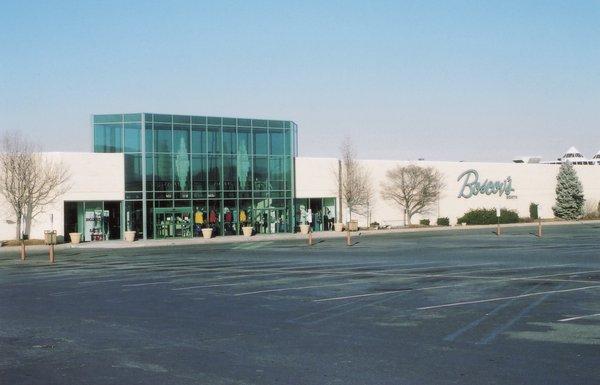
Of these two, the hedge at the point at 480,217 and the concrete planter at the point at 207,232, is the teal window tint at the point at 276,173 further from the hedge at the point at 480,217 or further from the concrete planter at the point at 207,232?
the hedge at the point at 480,217

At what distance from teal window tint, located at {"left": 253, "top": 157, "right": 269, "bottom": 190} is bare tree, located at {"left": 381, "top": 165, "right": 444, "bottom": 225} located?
12792 mm

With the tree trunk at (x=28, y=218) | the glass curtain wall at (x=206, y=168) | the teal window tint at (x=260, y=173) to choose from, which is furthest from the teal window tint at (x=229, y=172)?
the tree trunk at (x=28, y=218)

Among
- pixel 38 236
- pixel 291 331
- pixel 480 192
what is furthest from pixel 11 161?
pixel 480 192

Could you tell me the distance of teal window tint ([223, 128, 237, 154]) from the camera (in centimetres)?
5200

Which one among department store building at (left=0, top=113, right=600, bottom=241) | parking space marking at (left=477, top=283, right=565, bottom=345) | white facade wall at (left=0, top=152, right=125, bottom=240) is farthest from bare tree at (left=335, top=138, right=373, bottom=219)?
parking space marking at (left=477, top=283, right=565, bottom=345)

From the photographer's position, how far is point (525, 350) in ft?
34.8

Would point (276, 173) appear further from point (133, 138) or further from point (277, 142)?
point (133, 138)

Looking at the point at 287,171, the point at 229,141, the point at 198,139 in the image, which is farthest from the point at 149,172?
the point at 287,171

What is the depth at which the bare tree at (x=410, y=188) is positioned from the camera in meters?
61.3

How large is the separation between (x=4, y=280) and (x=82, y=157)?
2593cm

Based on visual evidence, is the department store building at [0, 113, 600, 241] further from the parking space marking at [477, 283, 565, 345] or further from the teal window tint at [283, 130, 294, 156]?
the parking space marking at [477, 283, 565, 345]

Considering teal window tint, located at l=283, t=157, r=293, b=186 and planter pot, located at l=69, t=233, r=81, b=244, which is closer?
planter pot, located at l=69, t=233, r=81, b=244

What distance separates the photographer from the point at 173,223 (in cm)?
4972

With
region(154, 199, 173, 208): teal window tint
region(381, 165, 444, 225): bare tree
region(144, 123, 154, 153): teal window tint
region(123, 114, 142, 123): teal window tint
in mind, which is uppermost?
region(123, 114, 142, 123): teal window tint
